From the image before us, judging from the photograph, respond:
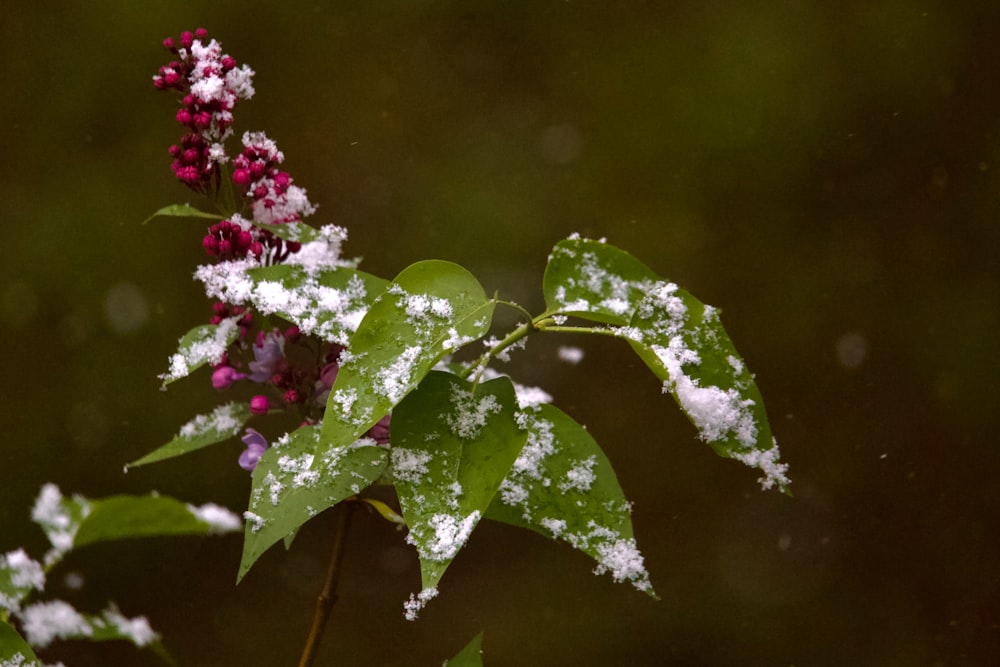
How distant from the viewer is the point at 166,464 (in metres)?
1.19

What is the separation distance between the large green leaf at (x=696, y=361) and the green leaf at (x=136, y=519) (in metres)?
0.21

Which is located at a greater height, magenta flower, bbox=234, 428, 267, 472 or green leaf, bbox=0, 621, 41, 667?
magenta flower, bbox=234, 428, 267, 472

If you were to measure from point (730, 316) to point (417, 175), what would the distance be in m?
0.43

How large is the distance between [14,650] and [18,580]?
84 mm

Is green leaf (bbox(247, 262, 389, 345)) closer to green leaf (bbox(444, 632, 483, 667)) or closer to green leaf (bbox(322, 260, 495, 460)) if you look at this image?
green leaf (bbox(322, 260, 495, 460))

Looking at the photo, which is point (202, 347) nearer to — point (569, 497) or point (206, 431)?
point (206, 431)

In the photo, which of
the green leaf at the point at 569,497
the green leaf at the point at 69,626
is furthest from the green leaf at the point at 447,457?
the green leaf at the point at 69,626

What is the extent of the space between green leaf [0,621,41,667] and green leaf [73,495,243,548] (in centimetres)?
6

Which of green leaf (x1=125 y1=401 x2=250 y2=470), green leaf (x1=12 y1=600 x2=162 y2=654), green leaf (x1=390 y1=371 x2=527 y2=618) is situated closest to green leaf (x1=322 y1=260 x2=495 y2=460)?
green leaf (x1=390 y1=371 x2=527 y2=618)

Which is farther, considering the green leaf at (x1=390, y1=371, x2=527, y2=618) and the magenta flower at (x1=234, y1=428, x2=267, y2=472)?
the magenta flower at (x1=234, y1=428, x2=267, y2=472)

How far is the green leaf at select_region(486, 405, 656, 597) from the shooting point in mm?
355

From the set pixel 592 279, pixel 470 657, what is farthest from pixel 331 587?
pixel 592 279

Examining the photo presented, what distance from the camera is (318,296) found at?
0.37 m

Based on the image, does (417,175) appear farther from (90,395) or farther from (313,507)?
(313,507)
